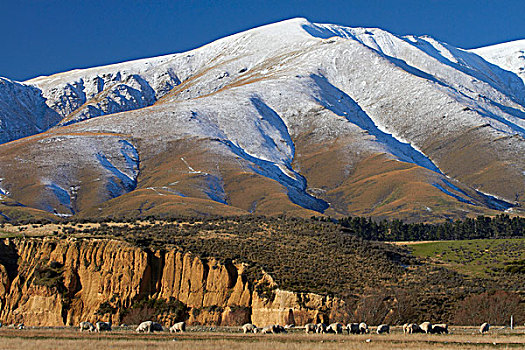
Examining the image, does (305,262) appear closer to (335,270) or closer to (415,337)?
(335,270)

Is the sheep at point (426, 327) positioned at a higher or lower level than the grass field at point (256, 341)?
higher

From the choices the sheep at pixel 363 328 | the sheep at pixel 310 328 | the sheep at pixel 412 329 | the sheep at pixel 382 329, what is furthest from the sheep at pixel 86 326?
the sheep at pixel 412 329

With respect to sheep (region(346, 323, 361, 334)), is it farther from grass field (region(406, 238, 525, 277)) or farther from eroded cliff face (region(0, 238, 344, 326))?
grass field (region(406, 238, 525, 277))

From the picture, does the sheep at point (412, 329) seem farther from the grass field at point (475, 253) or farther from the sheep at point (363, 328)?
the grass field at point (475, 253)

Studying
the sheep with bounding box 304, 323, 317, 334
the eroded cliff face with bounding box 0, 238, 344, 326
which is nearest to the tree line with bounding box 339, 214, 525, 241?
the eroded cliff face with bounding box 0, 238, 344, 326

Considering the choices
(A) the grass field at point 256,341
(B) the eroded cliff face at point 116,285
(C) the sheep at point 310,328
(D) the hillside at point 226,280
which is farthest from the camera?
(B) the eroded cliff face at point 116,285

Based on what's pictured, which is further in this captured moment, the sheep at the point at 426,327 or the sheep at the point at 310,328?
the sheep at the point at 310,328
